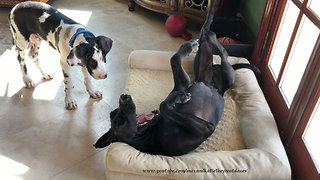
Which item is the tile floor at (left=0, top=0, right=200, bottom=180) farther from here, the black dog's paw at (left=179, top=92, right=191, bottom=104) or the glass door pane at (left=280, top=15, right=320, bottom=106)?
the glass door pane at (left=280, top=15, right=320, bottom=106)

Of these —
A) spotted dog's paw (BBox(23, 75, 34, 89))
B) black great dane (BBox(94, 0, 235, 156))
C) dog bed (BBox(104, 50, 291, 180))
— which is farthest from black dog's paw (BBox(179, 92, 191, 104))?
spotted dog's paw (BBox(23, 75, 34, 89))

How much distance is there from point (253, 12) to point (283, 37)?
2.61 feet

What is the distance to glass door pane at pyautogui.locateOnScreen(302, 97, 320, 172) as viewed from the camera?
4.56 ft

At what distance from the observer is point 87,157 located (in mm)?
1785

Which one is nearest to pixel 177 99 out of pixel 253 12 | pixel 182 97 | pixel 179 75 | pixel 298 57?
pixel 182 97

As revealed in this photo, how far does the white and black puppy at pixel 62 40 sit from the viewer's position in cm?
172

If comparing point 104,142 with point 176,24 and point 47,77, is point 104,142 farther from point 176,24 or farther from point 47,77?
point 176,24

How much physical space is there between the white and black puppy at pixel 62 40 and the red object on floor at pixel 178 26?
1168mm

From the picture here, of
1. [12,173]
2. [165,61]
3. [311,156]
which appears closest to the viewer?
[311,156]

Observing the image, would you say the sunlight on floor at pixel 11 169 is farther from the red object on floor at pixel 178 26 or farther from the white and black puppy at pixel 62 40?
the red object on floor at pixel 178 26

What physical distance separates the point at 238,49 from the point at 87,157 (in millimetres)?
1339

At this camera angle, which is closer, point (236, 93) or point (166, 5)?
point (236, 93)

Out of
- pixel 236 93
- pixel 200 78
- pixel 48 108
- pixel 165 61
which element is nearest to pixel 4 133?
pixel 48 108

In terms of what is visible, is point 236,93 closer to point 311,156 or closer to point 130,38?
point 311,156
